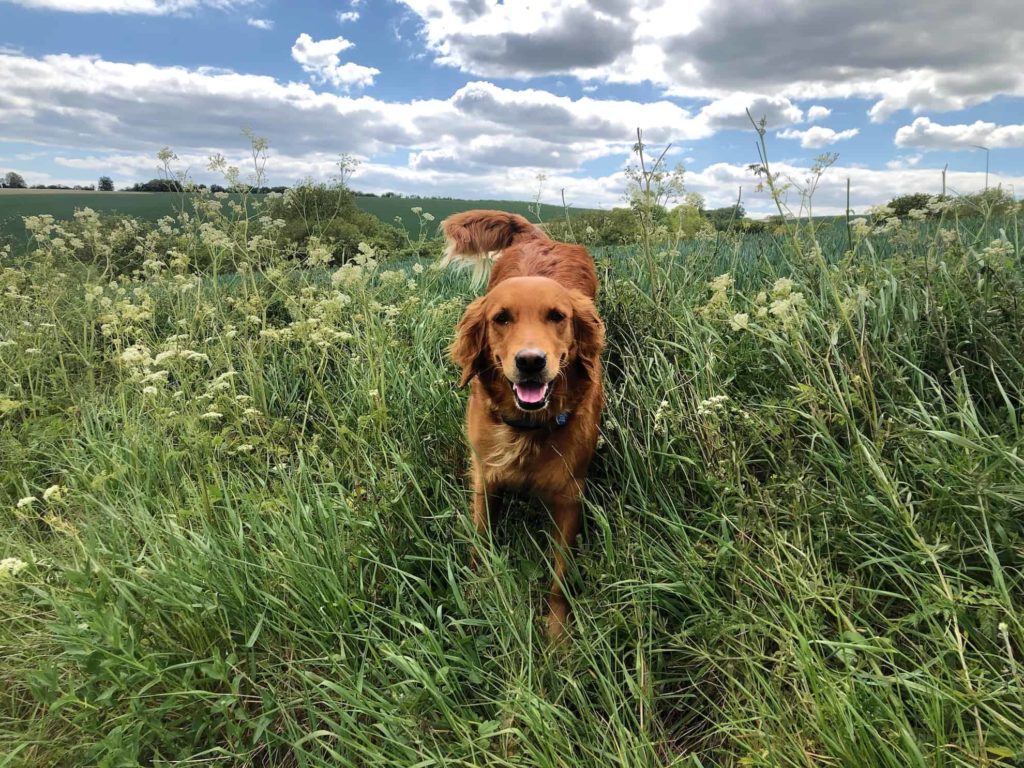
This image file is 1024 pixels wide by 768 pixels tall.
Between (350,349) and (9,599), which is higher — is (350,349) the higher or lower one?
the higher one

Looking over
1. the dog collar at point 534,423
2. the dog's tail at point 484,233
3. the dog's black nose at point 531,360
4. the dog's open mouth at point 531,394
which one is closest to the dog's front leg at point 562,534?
the dog collar at point 534,423

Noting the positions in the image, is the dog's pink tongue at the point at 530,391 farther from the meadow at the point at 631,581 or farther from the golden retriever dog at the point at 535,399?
the meadow at the point at 631,581

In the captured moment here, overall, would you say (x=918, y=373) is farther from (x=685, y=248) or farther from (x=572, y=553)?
(x=685, y=248)

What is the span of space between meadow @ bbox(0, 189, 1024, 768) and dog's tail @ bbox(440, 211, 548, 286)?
5.27 feet

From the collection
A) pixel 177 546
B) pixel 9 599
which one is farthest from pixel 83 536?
pixel 177 546

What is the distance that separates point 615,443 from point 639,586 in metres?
0.82

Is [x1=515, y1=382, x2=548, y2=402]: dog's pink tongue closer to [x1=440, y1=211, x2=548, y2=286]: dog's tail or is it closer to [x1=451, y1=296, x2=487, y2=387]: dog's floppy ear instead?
[x1=451, y1=296, x2=487, y2=387]: dog's floppy ear

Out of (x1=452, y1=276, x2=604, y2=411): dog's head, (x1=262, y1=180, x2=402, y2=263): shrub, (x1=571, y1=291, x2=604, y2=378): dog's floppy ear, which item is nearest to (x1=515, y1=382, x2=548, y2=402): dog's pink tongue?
(x1=452, y1=276, x2=604, y2=411): dog's head

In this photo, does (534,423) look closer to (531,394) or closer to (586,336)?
(531,394)

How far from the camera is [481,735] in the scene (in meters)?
1.48

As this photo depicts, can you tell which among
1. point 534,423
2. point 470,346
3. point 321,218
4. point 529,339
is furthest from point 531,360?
point 321,218

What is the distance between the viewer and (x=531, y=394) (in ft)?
6.89

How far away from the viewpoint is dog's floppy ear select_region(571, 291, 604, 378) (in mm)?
2399

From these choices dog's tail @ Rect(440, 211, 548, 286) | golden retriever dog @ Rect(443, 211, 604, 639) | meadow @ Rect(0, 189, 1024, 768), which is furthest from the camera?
dog's tail @ Rect(440, 211, 548, 286)
